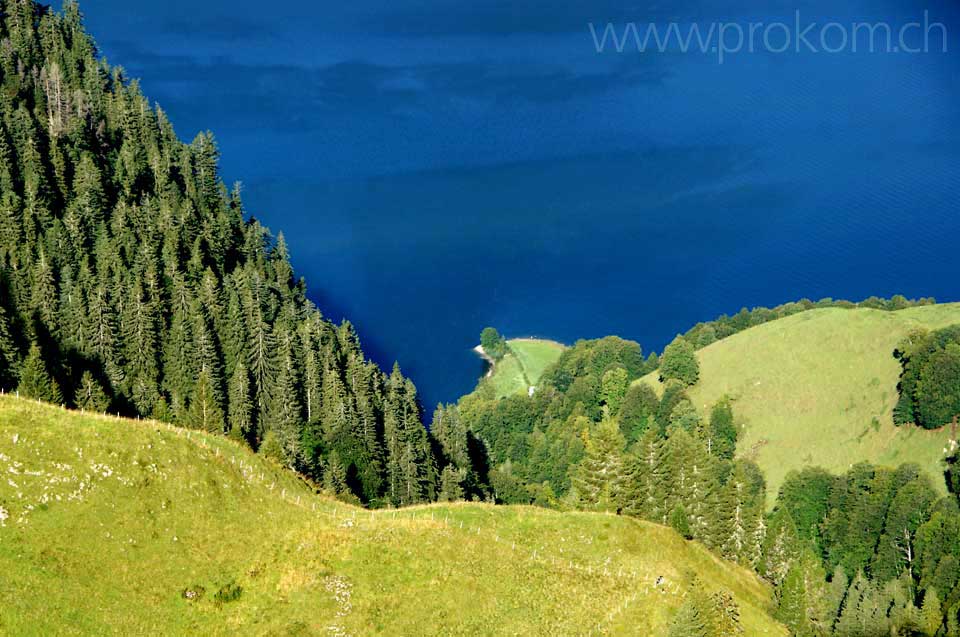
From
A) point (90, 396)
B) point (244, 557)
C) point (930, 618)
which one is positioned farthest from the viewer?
point (90, 396)

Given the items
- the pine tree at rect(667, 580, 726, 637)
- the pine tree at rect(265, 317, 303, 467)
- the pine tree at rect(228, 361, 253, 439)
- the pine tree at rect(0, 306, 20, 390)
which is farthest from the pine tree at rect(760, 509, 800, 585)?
the pine tree at rect(0, 306, 20, 390)

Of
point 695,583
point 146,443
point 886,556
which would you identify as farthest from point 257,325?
point 886,556

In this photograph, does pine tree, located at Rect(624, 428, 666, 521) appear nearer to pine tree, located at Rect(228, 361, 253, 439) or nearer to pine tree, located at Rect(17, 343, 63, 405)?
pine tree, located at Rect(228, 361, 253, 439)

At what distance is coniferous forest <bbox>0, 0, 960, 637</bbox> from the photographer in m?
102

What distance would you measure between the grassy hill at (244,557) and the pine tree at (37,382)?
37484 mm

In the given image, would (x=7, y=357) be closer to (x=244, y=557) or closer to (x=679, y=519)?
(x=244, y=557)

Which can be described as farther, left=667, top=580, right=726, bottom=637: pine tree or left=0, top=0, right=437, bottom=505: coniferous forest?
left=0, top=0, right=437, bottom=505: coniferous forest

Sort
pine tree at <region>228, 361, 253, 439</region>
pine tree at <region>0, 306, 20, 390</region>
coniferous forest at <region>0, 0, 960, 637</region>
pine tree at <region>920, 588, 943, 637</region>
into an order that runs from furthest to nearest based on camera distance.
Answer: pine tree at <region>228, 361, 253, 439</region>, pine tree at <region>0, 306, 20, 390</region>, coniferous forest at <region>0, 0, 960, 637</region>, pine tree at <region>920, 588, 943, 637</region>

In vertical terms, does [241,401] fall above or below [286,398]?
below

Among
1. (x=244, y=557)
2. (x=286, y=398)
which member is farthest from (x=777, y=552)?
(x=244, y=557)

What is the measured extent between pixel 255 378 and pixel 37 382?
1425 inches

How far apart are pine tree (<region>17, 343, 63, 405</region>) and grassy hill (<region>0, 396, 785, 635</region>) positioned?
123 feet

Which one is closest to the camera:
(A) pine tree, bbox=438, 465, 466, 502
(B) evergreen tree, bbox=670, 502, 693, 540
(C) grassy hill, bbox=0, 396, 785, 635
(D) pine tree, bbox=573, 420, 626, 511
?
(C) grassy hill, bbox=0, 396, 785, 635

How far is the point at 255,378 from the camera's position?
13512 centimetres
